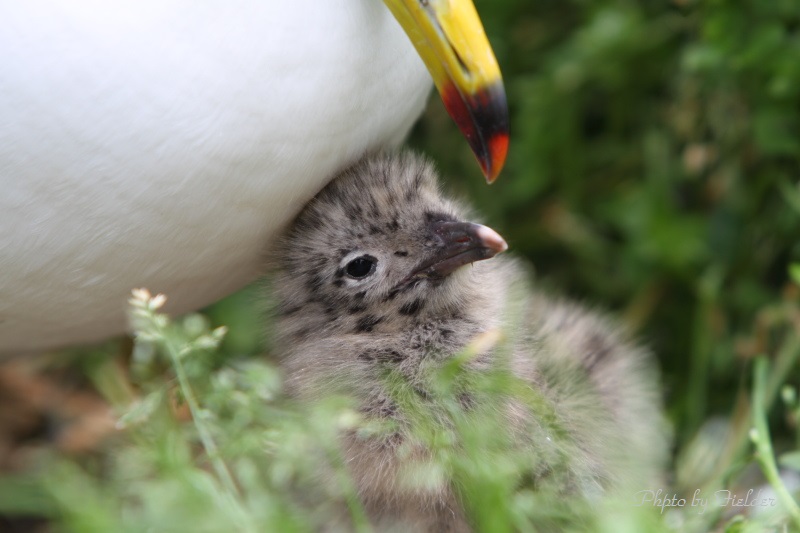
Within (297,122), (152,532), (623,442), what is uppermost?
(297,122)

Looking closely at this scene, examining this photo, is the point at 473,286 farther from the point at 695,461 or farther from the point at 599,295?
the point at 599,295

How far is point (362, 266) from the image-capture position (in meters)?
1.61

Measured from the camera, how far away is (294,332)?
1682 millimetres

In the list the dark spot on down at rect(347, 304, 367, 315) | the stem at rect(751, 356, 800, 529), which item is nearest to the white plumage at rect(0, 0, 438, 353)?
the dark spot on down at rect(347, 304, 367, 315)

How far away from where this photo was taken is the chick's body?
1507mm

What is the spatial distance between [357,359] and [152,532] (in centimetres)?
41

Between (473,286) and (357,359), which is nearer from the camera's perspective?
(357,359)

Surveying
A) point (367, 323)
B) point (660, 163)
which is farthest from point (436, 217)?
point (660, 163)

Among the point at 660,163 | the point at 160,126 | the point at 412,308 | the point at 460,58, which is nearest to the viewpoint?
the point at 160,126

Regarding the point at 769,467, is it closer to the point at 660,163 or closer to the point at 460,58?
the point at 460,58

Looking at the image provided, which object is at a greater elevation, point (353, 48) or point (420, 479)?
point (353, 48)

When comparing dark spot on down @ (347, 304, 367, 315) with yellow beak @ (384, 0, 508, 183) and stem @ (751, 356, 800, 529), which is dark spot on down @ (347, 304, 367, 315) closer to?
yellow beak @ (384, 0, 508, 183)

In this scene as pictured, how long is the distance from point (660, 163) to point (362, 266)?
3.32 ft

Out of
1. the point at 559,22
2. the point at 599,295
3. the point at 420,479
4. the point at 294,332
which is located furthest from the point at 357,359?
the point at 559,22
